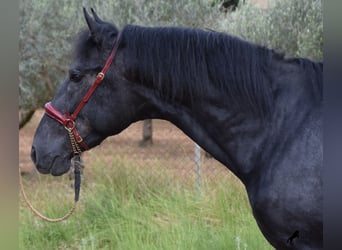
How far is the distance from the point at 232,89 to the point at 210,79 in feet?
0.37

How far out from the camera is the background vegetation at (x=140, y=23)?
18.3 feet

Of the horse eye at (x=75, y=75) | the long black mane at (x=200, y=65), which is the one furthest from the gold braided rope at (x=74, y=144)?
the long black mane at (x=200, y=65)

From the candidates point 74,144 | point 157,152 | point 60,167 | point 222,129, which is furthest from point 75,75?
point 157,152

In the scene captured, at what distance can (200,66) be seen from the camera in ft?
7.33

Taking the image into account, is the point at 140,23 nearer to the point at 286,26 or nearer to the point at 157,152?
the point at 286,26

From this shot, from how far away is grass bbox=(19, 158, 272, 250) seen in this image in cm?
372

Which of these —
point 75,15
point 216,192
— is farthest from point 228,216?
point 75,15

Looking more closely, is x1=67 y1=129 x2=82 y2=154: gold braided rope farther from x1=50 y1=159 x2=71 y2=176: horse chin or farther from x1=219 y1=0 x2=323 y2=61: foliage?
x1=219 y1=0 x2=323 y2=61: foliage

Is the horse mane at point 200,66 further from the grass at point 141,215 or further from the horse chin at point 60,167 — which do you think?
the grass at point 141,215

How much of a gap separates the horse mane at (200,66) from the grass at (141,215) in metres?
1.65

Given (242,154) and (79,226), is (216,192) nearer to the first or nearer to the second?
(79,226)

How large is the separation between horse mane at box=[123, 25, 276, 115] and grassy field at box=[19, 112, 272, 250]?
1539 millimetres

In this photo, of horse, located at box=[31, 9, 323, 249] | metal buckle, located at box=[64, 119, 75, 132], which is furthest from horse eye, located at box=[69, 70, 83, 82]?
metal buckle, located at box=[64, 119, 75, 132]

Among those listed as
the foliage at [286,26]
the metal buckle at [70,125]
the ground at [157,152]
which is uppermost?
the foliage at [286,26]
